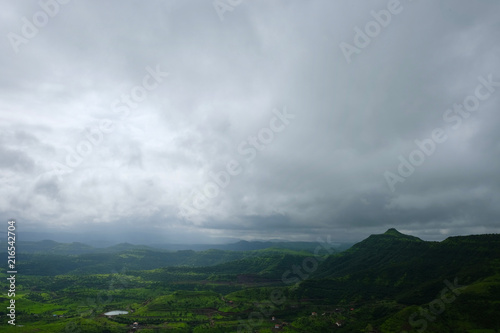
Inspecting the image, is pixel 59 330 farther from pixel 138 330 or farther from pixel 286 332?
pixel 286 332

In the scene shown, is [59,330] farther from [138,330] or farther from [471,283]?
[471,283]

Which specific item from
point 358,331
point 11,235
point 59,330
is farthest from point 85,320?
point 358,331

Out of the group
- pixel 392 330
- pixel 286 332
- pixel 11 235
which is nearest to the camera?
pixel 11 235

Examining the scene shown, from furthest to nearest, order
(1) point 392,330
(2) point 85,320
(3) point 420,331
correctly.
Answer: (2) point 85,320 < (1) point 392,330 < (3) point 420,331

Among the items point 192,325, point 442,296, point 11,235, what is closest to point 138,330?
point 192,325

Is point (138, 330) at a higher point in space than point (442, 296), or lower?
lower

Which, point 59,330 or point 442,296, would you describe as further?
point 442,296

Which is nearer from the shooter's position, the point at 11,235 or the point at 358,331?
the point at 11,235

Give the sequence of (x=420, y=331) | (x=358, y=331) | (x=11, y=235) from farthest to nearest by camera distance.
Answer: (x=358, y=331) → (x=420, y=331) → (x=11, y=235)

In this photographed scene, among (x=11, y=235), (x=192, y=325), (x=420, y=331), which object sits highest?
(x=11, y=235)
